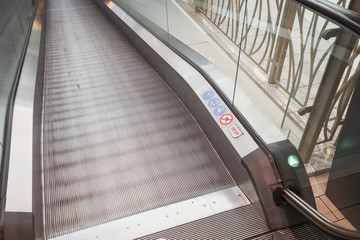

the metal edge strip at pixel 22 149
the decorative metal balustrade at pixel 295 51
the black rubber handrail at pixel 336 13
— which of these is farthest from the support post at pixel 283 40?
the metal edge strip at pixel 22 149

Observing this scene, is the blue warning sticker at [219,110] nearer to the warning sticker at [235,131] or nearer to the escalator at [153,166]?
the escalator at [153,166]

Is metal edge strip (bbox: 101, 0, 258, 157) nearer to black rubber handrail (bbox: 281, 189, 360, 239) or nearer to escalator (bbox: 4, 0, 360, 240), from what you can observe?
escalator (bbox: 4, 0, 360, 240)

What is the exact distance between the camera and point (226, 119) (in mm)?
2590

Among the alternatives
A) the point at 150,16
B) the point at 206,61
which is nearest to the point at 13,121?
the point at 206,61

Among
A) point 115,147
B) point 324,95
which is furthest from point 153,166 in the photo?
point 324,95

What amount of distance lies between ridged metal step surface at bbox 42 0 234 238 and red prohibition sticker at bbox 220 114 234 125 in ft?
1.05

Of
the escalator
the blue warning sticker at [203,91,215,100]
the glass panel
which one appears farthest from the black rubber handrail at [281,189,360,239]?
the glass panel

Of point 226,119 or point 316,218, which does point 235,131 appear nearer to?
point 226,119

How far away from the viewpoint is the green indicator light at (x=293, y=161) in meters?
2.11

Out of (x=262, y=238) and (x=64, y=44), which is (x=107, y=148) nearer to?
(x=262, y=238)

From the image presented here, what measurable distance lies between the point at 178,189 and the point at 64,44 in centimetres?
417

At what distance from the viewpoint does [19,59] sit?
379 centimetres

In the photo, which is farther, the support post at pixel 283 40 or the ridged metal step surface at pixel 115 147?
the ridged metal step surface at pixel 115 147

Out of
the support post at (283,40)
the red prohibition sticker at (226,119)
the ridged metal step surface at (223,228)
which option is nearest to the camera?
the support post at (283,40)
